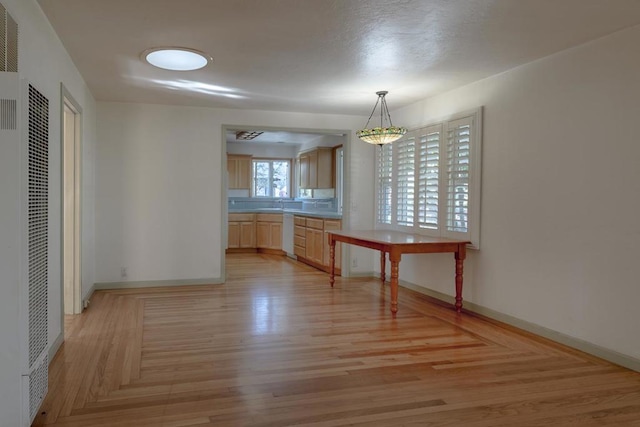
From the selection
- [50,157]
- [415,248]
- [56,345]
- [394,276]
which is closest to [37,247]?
[50,157]

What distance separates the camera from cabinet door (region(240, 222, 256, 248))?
9406 mm

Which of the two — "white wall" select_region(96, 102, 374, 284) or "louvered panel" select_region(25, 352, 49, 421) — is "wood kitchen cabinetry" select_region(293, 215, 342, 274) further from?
"louvered panel" select_region(25, 352, 49, 421)

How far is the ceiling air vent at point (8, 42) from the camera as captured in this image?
2.15m

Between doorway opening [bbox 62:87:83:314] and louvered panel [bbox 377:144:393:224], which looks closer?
doorway opening [bbox 62:87:83:314]

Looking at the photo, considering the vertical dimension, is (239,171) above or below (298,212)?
above

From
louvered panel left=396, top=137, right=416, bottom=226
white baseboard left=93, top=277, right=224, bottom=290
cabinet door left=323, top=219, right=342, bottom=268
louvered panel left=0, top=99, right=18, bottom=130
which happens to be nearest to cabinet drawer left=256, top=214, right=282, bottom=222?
cabinet door left=323, top=219, right=342, bottom=268

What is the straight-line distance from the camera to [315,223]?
7410 millimetres

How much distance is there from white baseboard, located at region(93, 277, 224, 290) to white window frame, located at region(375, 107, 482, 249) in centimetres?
237

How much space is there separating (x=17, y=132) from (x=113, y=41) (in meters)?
1.80

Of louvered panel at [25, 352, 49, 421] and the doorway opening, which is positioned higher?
the doorway opening

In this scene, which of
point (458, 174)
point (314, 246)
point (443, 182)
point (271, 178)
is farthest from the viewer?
point (271, 178)

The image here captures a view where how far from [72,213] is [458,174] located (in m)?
3.76

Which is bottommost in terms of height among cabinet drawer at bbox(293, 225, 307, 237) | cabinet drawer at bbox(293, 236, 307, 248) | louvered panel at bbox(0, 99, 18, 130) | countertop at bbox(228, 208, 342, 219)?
cabinet drawer at bbox(293, 236, 307, 248)

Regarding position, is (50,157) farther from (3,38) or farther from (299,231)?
(299,231)
